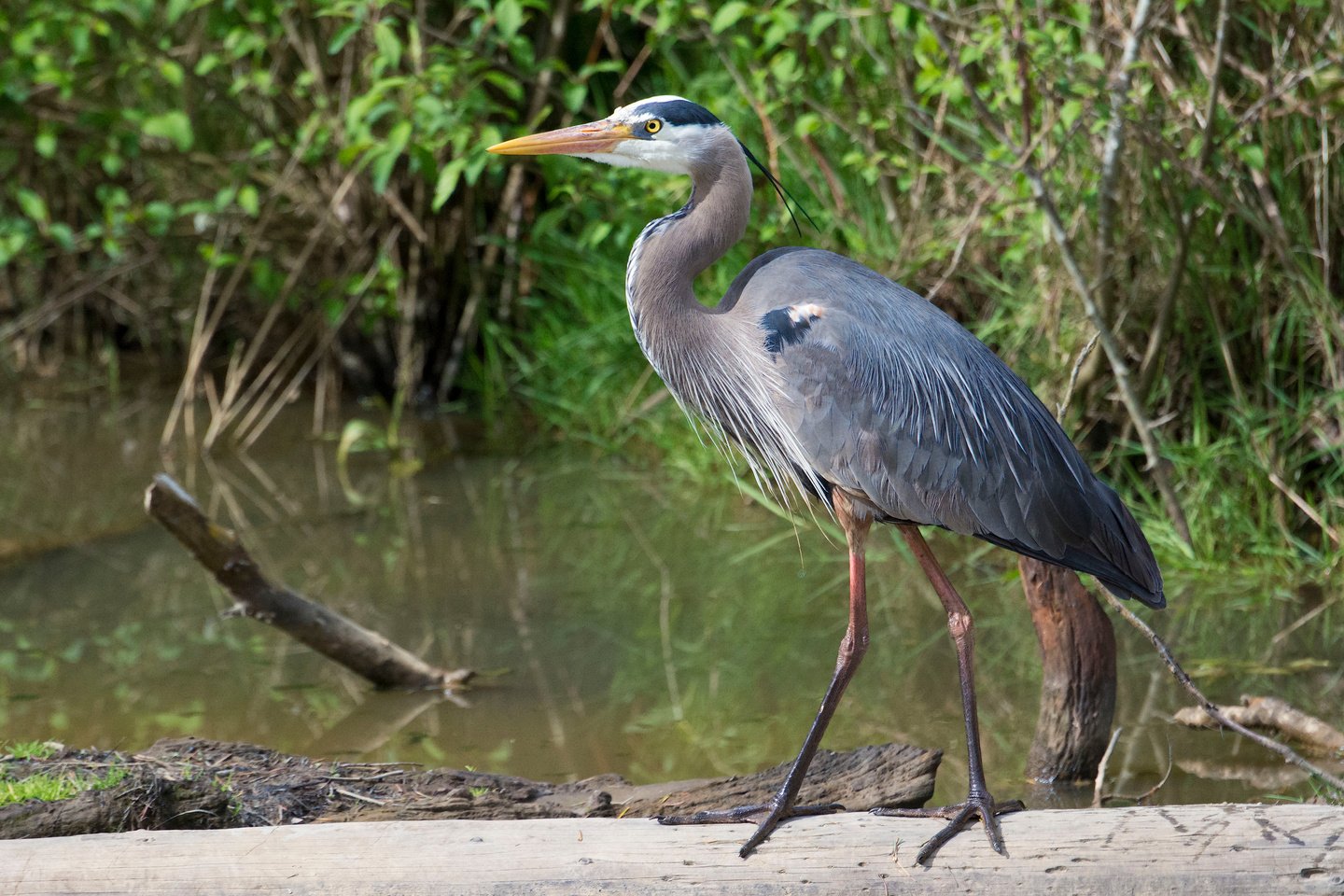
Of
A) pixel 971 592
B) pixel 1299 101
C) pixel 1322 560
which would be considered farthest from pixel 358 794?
pixel 1299 101

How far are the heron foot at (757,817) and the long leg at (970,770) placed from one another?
0.60ft

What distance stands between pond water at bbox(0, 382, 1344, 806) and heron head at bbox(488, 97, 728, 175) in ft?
5.55

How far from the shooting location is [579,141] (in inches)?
137

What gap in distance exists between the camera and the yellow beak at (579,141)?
3.47 metres

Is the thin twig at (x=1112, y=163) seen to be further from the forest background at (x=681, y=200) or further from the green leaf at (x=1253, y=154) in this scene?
the green leaf at (x=1253, y=154)

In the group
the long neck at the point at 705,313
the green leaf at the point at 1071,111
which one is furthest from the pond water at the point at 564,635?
the green leaf at the point at 1071,111

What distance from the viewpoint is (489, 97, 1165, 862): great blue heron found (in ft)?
10.8

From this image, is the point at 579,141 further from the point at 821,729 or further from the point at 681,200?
the point at 681,200

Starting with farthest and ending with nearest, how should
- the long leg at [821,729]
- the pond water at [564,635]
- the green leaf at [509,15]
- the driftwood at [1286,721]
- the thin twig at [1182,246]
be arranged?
1. the green leaf at [509,15]
2. the thin twig at [1182,246]
3. the pond water at [564,635]
4. the driftwood at [1286,721]
5. the long leg at [821,729]

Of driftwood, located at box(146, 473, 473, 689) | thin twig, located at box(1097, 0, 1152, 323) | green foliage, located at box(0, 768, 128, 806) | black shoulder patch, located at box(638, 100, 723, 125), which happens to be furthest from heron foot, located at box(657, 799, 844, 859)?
thin twig, located at box(1097, 0, 1152, 323)

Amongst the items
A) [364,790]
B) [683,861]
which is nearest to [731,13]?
[364,790]

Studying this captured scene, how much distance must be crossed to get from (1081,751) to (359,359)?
5828 millimetres

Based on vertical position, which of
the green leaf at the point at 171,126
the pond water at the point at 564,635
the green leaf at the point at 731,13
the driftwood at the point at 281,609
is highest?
the green leaf at the point at 731,13

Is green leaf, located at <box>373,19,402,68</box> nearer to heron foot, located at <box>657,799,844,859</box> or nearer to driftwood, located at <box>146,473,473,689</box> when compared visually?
driftwood, located at <box>146,473,473,689</box>
